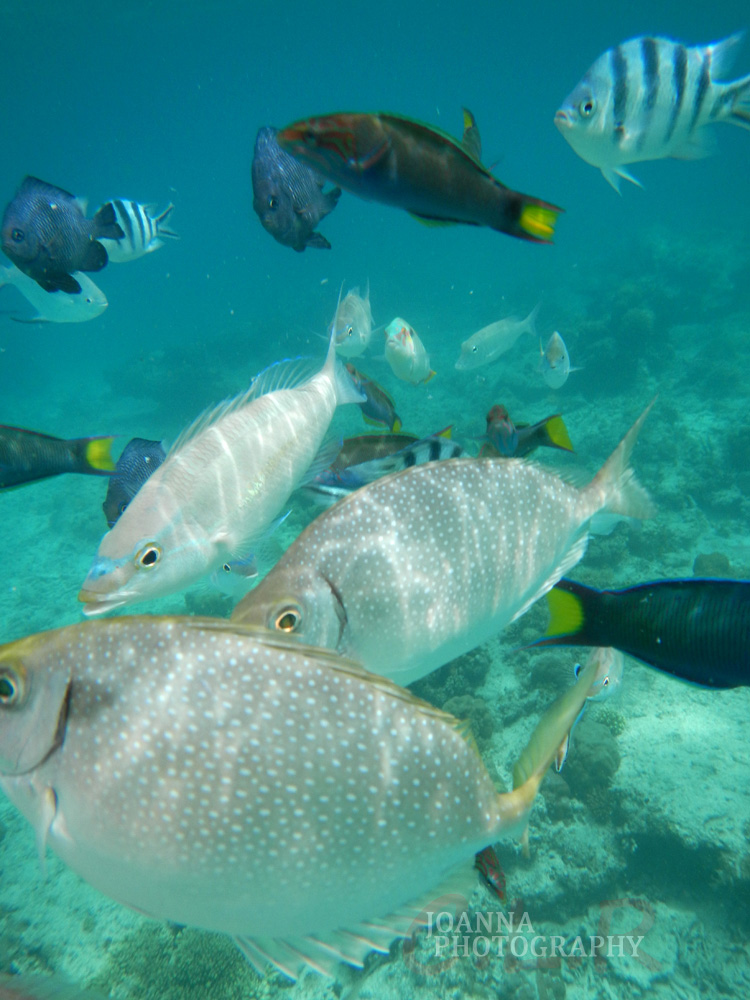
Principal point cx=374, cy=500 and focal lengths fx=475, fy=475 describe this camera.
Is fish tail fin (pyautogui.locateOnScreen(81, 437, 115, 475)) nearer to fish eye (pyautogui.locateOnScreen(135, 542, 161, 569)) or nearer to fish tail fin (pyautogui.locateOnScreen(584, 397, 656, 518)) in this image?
fish eye (pyautogui.locateOnScreen(135, 542, 161, 569))

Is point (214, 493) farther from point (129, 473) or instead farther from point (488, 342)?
point (488, 342)

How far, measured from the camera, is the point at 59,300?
457 centimetres

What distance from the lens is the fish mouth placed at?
1705 mm

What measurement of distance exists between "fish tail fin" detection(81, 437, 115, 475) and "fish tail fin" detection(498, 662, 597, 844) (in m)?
2.37

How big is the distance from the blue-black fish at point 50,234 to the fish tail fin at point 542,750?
3.61 meters

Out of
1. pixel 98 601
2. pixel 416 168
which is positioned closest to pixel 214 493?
pixel 98 601

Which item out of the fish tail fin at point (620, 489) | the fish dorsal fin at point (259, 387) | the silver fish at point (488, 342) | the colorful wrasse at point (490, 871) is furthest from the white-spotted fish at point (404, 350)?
the colorful wrasse at point (490, 871)

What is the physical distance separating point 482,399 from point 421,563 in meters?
15.2

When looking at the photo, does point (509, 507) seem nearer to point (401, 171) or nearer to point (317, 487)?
point (317, 487)

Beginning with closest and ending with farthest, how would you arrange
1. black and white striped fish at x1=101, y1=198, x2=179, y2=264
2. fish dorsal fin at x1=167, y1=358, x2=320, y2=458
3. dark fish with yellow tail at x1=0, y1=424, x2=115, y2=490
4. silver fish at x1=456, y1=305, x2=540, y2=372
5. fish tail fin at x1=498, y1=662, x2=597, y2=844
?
fish tail fin at x1=498, y1=662, x2=597, y2=844 → fish dorsal fin at x1=167, y1=358, x2=320, y2=458 → dark fish with yellow tail at x1=0, y1=424, x2=115, y2=490 → black and white striped fish at x1=101, y1=198, x2=179, y2=264 → silver fish at x1=456, y1=305, x2=540, y2=372

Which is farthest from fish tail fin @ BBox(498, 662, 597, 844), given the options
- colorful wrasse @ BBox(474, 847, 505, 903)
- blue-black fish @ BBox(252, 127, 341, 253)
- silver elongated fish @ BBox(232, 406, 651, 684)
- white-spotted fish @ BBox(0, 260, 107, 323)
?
white-spotted fish @ BBox(0, 260, 107, 323)

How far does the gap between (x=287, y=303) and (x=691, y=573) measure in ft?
116

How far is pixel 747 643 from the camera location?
159 cm

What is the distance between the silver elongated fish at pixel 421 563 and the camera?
1694 mm
